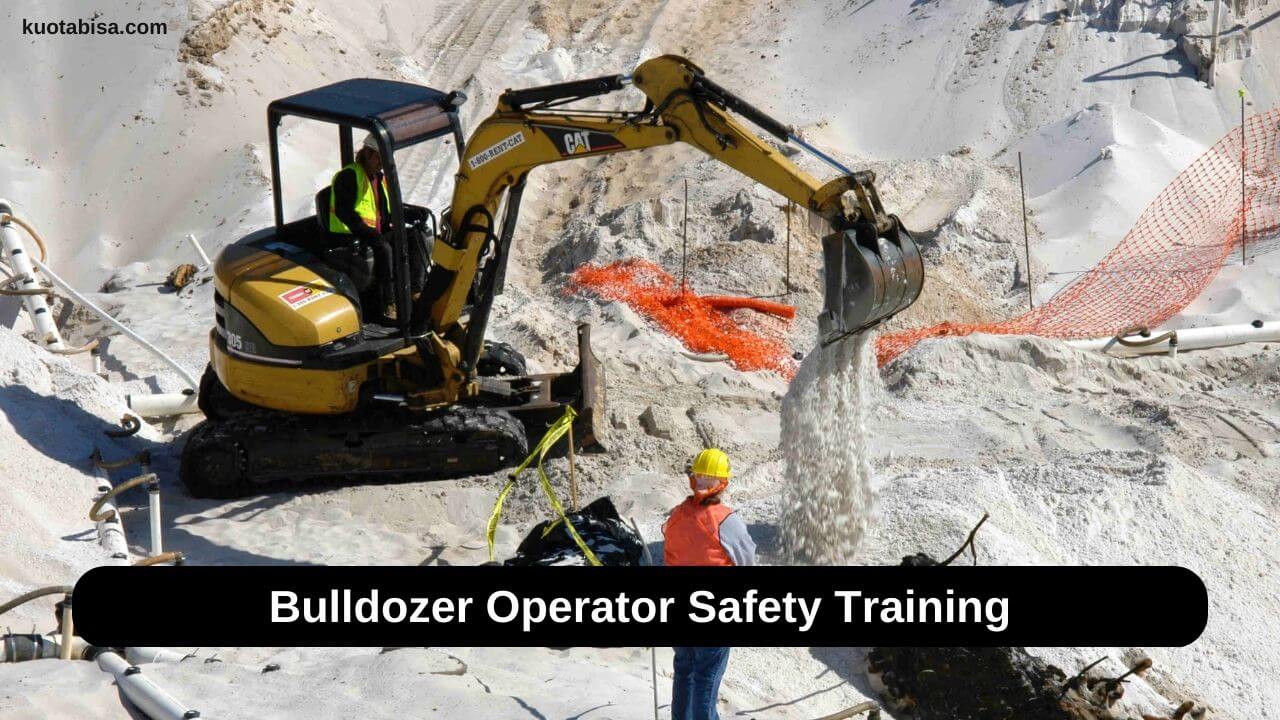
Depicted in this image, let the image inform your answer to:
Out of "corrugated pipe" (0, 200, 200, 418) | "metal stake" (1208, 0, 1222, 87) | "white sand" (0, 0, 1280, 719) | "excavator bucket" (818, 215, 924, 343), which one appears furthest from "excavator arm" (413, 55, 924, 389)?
"metal stake" (1208, 0, 1222, 87)

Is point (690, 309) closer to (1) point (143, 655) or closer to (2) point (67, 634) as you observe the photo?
(1) point (143, 655)

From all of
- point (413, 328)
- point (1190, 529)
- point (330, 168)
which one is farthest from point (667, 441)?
point (330, 168)

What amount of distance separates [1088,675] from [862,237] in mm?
2487

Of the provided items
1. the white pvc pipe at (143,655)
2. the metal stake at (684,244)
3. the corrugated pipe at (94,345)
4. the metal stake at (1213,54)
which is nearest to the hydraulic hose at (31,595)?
the white pvc pipe at (143,655)

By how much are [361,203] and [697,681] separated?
13.3 feet

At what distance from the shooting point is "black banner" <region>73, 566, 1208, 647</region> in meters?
5.70

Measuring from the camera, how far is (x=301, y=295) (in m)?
8.21

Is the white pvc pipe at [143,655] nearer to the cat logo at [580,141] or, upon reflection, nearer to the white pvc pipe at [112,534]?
the white pvc pipe at [112,534]

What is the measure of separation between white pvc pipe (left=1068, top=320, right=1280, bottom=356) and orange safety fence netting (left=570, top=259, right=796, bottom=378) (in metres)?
2.63

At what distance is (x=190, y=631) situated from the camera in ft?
19.5

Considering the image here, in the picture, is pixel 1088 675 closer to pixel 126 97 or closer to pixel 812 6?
pixel 126 97

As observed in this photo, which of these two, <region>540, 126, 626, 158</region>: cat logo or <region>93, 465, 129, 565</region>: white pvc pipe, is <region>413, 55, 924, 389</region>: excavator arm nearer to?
<region>540, 126, 626, 158</region>: cat logo

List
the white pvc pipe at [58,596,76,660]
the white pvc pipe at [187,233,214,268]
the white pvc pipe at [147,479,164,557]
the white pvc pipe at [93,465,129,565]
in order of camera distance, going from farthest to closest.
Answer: the white pvc pipe at [187,233,214,268] → the white pvc pipe at [93,465,129,565] → the white pvc pipe at [147,479,164,557] → the white pvc pipe at [58,596,76,660]

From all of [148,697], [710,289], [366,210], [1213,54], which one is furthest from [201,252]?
[1213,54]
